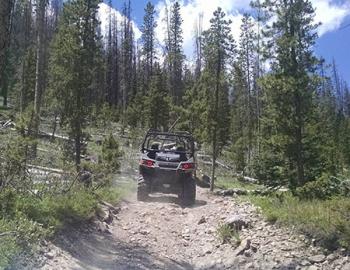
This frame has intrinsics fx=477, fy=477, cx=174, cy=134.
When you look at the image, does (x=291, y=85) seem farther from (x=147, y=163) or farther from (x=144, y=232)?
(x=144, y=232)

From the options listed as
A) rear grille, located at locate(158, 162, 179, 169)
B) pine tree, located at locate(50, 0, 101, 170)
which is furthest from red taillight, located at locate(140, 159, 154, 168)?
pine tree, located at locate(50, 0, 101, 170)

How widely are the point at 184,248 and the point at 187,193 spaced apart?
535 cm

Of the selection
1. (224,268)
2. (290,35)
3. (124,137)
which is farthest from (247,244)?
(124,137)

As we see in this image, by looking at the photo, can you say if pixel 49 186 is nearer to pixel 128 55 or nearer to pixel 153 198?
pixel 153 198

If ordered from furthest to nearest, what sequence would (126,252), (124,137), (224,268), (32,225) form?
(124,137) → (126,252) → (224,268) → (32,225)

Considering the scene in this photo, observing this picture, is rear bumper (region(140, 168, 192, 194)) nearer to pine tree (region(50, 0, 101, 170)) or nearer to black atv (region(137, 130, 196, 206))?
black atv (region(137, 130, 196, 206))

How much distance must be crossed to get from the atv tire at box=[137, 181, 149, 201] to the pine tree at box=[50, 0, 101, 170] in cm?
424

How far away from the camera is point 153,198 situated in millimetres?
16562

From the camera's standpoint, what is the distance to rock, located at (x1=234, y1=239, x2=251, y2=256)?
29.7 feet

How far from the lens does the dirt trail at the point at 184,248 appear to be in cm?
820

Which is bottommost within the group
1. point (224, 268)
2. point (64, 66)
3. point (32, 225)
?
point (224, 268)

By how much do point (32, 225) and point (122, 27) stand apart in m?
82.7

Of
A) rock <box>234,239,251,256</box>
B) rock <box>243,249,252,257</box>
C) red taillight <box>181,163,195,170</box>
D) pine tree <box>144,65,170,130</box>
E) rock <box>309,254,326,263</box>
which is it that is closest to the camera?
rock <box>309,254,326,263</box>

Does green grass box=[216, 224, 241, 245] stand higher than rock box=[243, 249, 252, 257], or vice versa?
green grass box=[216, 224, 241, 245]
